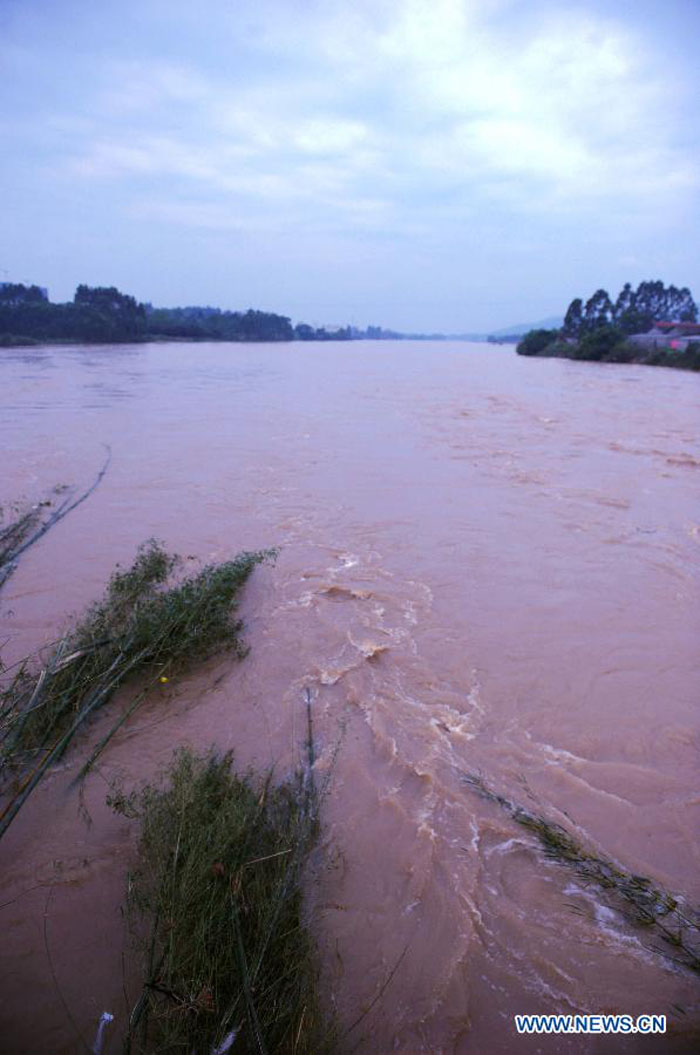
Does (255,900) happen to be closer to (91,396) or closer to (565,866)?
(565,866)

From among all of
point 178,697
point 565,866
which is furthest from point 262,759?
point 565,866

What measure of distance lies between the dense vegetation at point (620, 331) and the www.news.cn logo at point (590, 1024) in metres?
52.0

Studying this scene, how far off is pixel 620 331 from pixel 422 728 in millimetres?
64861

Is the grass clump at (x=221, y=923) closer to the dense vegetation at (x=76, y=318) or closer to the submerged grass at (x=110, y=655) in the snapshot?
the submerged grass at (x=110, y=655)

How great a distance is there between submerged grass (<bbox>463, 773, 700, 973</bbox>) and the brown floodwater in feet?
0.25

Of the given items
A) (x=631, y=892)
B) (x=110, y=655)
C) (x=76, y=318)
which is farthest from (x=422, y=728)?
(x=76, y=318)

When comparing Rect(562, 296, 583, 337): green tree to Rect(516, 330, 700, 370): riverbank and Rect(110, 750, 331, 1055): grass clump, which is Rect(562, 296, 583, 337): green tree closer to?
Rect(516, 330, 700, 370): riverbank

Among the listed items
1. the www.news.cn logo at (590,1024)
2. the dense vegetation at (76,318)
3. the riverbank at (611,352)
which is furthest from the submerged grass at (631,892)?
the dense vegetation at (76,318)

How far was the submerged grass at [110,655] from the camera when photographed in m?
3.75

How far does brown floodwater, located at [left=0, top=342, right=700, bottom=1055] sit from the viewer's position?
2.56m

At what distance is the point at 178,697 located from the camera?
4.53m

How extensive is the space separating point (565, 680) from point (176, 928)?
370 centimetres

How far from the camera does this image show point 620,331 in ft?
190

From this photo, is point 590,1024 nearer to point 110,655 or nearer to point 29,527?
point 110,655
